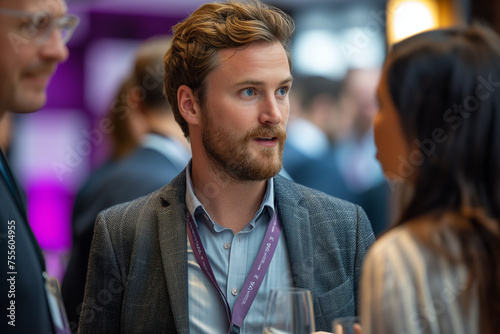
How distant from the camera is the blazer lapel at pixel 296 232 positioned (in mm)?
1982

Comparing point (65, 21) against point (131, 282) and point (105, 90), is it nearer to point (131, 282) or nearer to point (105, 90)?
point (131, 282)

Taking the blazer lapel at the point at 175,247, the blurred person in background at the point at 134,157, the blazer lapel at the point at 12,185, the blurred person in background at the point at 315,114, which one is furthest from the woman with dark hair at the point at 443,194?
the blurred person in background at the point at 315,114

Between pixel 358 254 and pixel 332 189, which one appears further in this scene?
pixel 332 189

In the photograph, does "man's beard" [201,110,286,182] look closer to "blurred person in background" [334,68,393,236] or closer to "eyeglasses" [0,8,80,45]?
"eyeglasses" [0,8,80,45]

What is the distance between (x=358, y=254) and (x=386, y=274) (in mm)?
920

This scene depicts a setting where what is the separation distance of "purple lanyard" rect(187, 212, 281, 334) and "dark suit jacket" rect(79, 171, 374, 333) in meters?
0.04

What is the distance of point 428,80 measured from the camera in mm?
1210

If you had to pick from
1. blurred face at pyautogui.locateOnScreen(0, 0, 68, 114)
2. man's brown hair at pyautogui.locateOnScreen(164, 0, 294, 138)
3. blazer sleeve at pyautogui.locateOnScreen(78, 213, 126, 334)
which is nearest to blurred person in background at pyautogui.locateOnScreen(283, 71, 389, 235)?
man's brown hair at pyautogui.locateOnScreen(164, 0, 294, 138)

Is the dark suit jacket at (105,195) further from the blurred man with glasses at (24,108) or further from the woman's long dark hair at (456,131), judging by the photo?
the woman's long dark hair at (456,131)

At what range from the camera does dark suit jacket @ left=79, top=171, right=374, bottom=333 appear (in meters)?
1.97

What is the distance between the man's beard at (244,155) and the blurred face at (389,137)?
2.13ft

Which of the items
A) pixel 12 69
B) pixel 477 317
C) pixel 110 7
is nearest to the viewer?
pixel 477 317

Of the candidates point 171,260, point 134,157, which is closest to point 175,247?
point 171,260

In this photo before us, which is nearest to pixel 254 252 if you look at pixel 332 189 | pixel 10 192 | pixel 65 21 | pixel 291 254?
pixel 291 254
